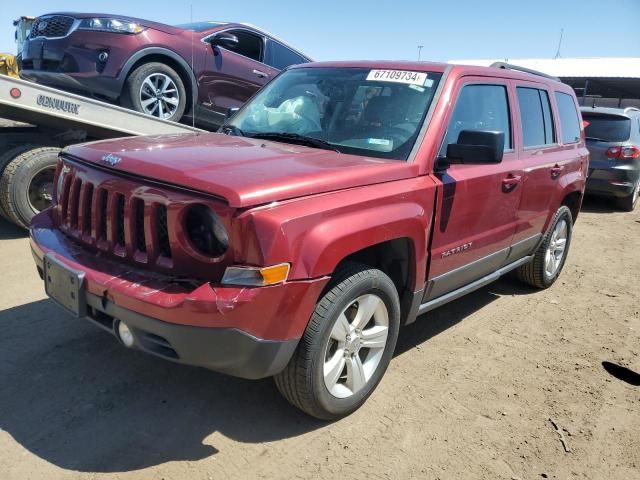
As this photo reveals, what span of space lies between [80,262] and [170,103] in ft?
14.0

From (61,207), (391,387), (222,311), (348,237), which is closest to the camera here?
(222,311)

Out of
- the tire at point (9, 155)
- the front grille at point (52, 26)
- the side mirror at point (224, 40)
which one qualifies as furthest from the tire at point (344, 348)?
the front grille at point (52, 26)

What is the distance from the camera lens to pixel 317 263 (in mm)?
2385

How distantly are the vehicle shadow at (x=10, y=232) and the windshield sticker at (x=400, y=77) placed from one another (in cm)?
422

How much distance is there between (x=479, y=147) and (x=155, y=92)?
4.57 meters

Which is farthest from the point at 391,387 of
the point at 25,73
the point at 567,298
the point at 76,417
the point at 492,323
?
the point at 25,73

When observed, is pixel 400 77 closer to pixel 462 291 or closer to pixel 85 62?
pixel 462 291

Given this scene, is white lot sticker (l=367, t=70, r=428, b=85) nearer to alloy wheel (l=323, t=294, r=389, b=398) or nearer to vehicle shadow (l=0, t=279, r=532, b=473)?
alloy wheel (l=323, t=294, r=389, b=398)

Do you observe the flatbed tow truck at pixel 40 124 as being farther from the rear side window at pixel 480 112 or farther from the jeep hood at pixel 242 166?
the rear side window at pixel 480 112

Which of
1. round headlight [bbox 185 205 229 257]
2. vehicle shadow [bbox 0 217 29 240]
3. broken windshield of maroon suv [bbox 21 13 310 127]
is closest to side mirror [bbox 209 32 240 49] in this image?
broken windshield of maroon suv [bbox 21 13 310 127]

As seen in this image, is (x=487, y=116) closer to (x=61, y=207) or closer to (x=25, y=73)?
(x=61, y=207)

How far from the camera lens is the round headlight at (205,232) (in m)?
2.35

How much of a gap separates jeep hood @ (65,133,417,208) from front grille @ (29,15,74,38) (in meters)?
3.60

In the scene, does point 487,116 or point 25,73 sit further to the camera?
point 25,73
